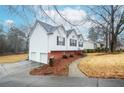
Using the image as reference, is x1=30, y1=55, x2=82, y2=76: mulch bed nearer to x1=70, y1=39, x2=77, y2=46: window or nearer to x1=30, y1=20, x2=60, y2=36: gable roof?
x1=70, y1=39, x2=77, y2=46: window

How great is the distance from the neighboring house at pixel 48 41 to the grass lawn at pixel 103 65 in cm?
30

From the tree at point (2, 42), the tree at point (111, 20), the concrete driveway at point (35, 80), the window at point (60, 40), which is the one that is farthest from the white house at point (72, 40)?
the tree at point (2, 42)

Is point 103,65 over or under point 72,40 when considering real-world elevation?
under

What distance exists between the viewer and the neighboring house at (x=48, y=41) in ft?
17.0

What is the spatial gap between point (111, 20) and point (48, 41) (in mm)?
1189

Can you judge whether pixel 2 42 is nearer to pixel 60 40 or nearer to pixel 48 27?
pixel 48 27

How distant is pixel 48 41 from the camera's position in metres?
5.26

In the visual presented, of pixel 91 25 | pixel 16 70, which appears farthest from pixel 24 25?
pixel 91 25

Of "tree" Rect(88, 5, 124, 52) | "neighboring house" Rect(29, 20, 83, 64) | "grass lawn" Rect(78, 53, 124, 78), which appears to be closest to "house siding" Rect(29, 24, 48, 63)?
"neighboring house" Rect(29, 20, 83, 64)

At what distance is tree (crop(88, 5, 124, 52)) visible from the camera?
5.04 meters

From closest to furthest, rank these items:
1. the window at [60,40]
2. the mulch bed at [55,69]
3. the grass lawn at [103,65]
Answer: the grass lawn at [103,65], the mulch bed at [55,69], the window at [60,40]

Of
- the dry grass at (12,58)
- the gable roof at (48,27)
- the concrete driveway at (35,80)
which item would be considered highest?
the gable roof at (48,27)

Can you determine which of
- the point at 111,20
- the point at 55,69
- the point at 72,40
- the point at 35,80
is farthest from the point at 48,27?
the point at 111,20

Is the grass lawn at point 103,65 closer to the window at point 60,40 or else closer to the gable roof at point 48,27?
the window at point 60,40
